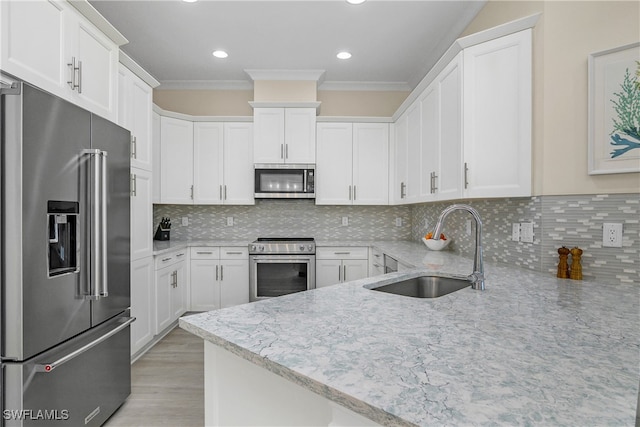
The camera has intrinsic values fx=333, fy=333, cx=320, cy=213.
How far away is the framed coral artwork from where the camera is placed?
1.60 metres

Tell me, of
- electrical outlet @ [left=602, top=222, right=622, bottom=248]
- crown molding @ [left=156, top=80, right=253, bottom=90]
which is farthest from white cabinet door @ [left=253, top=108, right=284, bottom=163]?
electrical outlet @ [left=602, top=222, right=622, bottom=248]

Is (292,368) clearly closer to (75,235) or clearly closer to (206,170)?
(75,235)

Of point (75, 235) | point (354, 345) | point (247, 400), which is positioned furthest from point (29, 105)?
point (354, 345)

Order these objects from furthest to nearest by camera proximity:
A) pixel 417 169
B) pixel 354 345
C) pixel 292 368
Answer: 1. pixel 417 169
2. pixel 354 345
3. pixel 292 368

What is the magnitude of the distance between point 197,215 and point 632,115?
410 centimetres

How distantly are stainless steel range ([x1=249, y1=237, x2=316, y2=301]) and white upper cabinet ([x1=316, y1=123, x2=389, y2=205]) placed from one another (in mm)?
715

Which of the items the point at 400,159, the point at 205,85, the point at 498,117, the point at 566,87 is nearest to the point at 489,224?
the point at 498,117

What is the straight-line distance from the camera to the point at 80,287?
5.21ft

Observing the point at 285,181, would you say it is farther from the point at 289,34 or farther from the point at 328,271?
the point at 289,34

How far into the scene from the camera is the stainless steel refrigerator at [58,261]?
1293 mm

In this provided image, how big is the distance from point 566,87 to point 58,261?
2.69 metres

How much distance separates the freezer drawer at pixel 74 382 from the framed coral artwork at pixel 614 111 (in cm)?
271

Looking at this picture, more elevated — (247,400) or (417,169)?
(417,169)

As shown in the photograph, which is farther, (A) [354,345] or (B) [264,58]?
(B) [264,58]
